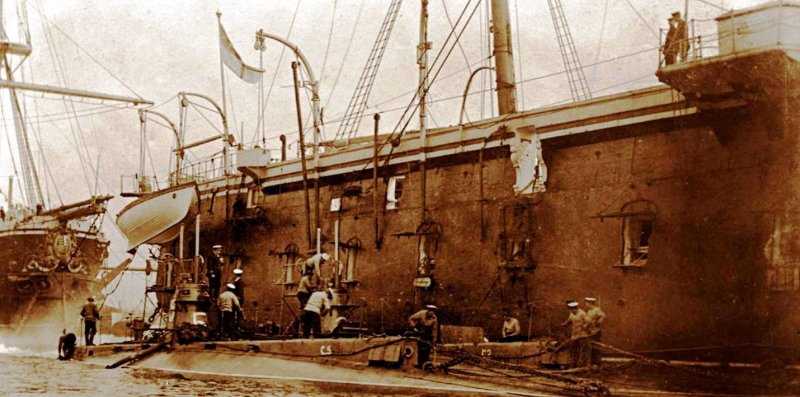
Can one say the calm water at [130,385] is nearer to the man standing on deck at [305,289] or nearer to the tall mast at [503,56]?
the man standing on deck at [305,289]

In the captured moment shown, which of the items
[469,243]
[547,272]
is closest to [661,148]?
[547,272]

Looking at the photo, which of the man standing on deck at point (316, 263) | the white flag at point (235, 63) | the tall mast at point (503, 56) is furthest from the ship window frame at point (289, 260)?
the tall mast at point (503, 56)

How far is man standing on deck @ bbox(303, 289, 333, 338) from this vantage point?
22.3m

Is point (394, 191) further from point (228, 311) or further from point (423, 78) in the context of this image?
point (228, 311)

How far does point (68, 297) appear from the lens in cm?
5081

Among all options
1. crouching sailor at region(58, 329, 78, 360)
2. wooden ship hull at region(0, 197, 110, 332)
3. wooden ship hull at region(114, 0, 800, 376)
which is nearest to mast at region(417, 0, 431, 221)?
wooden ship hull at region(114, 0, 800, 376)

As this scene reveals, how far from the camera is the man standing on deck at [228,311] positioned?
24234mm

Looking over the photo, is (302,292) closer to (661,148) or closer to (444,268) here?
(444,268)

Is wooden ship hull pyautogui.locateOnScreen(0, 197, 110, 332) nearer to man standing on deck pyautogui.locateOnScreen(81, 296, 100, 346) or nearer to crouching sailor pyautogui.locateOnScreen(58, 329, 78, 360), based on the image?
man standing on deck pyautogui.locateOnScreen(81, 296, 100, 346)

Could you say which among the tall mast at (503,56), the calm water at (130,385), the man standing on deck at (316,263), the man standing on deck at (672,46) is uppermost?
the tall mast at (503,56)

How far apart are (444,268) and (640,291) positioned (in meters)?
6.66

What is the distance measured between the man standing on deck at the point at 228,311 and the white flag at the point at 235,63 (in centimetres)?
1126

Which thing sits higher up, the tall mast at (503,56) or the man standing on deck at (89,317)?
the tall mast at (503,56)

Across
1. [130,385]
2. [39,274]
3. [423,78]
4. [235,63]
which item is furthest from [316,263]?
[39,274]
